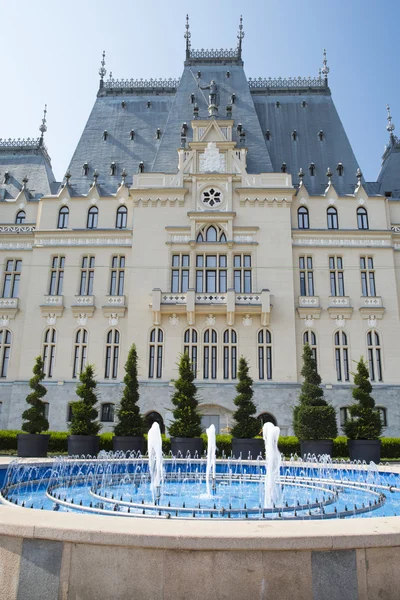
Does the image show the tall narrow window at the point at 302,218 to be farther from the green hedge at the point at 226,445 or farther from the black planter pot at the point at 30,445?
the black planter pot at the point at 30,445

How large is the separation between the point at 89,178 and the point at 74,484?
3386 centimetres

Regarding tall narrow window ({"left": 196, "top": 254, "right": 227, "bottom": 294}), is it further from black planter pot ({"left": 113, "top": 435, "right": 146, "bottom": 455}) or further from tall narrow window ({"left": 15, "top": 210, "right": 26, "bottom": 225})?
tall narrow window ({"left": 15, "top": 210, "right": 26, "bottom": 225})

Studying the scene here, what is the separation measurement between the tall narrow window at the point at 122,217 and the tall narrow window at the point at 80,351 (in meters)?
9.56

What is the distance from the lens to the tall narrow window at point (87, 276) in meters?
39.5

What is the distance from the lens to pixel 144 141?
46906 mm

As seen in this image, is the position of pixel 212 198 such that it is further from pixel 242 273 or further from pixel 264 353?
pixel 264 353

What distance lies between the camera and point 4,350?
3912cm

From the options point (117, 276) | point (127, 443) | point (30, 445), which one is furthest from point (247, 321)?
point (30, 445)

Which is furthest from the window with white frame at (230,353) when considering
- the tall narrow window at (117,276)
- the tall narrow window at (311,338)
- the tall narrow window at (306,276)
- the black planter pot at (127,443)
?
the black planter pot at (127,443)

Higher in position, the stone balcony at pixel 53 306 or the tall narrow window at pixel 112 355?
the stone balcony at pixel 53 306

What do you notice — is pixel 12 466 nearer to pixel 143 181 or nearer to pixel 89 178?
pixel 143 181

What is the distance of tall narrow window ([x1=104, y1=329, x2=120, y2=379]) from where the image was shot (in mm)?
37375

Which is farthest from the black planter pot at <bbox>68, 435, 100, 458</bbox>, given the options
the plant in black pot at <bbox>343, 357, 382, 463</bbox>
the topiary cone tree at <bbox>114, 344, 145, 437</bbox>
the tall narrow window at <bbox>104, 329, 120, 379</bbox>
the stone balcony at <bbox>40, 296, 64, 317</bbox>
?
the stone balcony at <bbox>40, 296, 64, 317</bbox>

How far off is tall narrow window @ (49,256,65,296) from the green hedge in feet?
46.1
